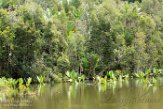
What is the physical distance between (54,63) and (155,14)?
18179mm

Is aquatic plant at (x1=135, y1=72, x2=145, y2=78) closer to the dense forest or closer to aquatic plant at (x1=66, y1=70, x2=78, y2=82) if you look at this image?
the dense forest

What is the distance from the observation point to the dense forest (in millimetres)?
33656

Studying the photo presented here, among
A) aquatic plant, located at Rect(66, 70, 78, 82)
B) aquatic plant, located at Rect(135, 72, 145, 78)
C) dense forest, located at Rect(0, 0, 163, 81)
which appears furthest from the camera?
aquatic plant, located at Rect(135, 72, 145, 78)

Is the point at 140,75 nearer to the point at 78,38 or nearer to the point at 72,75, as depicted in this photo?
the point at 78,38

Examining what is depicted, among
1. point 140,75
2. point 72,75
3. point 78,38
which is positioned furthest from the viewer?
point 140,75

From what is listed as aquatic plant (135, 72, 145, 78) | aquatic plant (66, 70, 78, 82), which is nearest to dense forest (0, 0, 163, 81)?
aquatic plant (66, 70, 78, 82)

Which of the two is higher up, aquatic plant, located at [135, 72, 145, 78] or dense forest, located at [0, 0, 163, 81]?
dense forest, located at [0, 0, 163, 81]

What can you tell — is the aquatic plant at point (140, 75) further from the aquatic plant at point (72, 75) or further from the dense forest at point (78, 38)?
the aquatic plant at point (72, 75)

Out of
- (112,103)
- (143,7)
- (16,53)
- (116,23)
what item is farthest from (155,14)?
(112,103)

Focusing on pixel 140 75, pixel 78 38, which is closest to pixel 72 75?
pixel 78 38

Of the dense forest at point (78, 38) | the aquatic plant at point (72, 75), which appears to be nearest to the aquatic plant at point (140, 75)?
the dense forest at point (78, 38)

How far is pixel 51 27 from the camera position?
35375 millimetres

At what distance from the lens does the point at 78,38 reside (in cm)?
3891

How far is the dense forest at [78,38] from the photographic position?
33.7 meters
